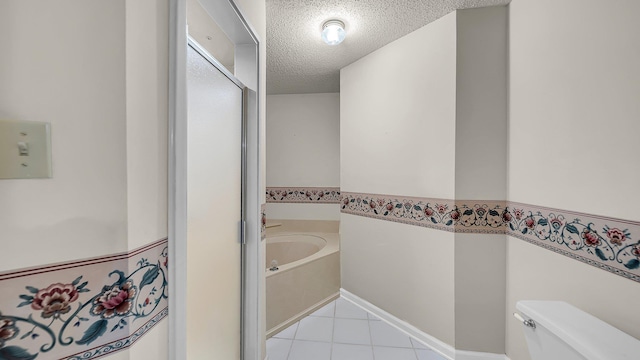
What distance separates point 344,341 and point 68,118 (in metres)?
1.92

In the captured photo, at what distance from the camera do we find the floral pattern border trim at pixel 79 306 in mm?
423

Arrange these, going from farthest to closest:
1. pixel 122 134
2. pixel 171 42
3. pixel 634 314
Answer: pixel 634 314
pixel 171 42
pixel 122 134

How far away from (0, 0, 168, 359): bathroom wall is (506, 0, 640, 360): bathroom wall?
1562mm

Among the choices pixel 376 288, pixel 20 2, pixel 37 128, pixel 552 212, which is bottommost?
pixel 376 288

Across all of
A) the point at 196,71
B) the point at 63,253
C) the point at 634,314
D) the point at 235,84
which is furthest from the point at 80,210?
the point at 634,314

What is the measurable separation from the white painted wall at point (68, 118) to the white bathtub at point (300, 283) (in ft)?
4.68

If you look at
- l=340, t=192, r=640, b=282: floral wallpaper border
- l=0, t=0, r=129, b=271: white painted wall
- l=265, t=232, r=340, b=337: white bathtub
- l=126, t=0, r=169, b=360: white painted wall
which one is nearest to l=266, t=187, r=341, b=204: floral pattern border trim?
l=265, t=232, r=340, b=337: white bathtub

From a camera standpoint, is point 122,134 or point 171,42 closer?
point 122,134

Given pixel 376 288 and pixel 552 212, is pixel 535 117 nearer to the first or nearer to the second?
pixel 552 212

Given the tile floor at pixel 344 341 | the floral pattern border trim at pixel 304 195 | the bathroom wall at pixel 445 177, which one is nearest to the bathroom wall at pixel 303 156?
the floral pattern border trim at pixel 304 195

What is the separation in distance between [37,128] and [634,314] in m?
1.77

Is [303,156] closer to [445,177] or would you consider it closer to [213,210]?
[445,177]

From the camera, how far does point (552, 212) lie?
122 centimetres

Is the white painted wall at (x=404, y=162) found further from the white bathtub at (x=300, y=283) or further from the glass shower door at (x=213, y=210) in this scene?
the glass shower door at (x=213, y=210)
